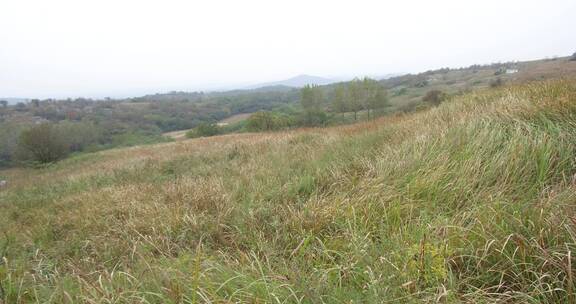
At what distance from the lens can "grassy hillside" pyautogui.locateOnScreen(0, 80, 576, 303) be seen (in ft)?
5.53

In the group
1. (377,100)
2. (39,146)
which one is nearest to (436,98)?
(377,100)

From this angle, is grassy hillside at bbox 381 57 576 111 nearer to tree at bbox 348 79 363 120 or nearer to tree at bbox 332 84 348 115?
tree at bbox 348 79 363 120

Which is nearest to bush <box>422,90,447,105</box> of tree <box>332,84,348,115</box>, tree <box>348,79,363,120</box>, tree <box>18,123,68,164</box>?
tree <box>348,79,363,120</box>

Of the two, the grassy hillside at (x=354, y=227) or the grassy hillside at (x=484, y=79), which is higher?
the grassy hillside at (x=484, y=79)

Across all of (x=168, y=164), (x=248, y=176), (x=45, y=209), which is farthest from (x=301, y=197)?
(x=168, y=164)

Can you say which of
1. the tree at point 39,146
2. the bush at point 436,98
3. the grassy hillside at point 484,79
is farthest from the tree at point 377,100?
the tree at point 39,146

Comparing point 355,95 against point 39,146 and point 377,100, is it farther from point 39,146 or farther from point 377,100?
point 39,146

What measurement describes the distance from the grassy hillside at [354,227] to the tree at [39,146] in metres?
31.6

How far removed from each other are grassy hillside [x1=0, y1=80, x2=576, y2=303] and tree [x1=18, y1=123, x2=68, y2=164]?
31.6 m

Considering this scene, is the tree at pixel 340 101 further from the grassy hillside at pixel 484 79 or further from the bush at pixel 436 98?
the bush at pixel 436 98

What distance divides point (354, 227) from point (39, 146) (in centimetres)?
3767

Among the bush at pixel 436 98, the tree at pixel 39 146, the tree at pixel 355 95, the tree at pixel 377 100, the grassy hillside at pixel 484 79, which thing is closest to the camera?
the grassy hillside at pixel 484 79

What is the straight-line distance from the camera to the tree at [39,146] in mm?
30469

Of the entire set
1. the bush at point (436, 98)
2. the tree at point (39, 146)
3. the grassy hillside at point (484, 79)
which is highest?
the grassy hillside at point (484, 79)
